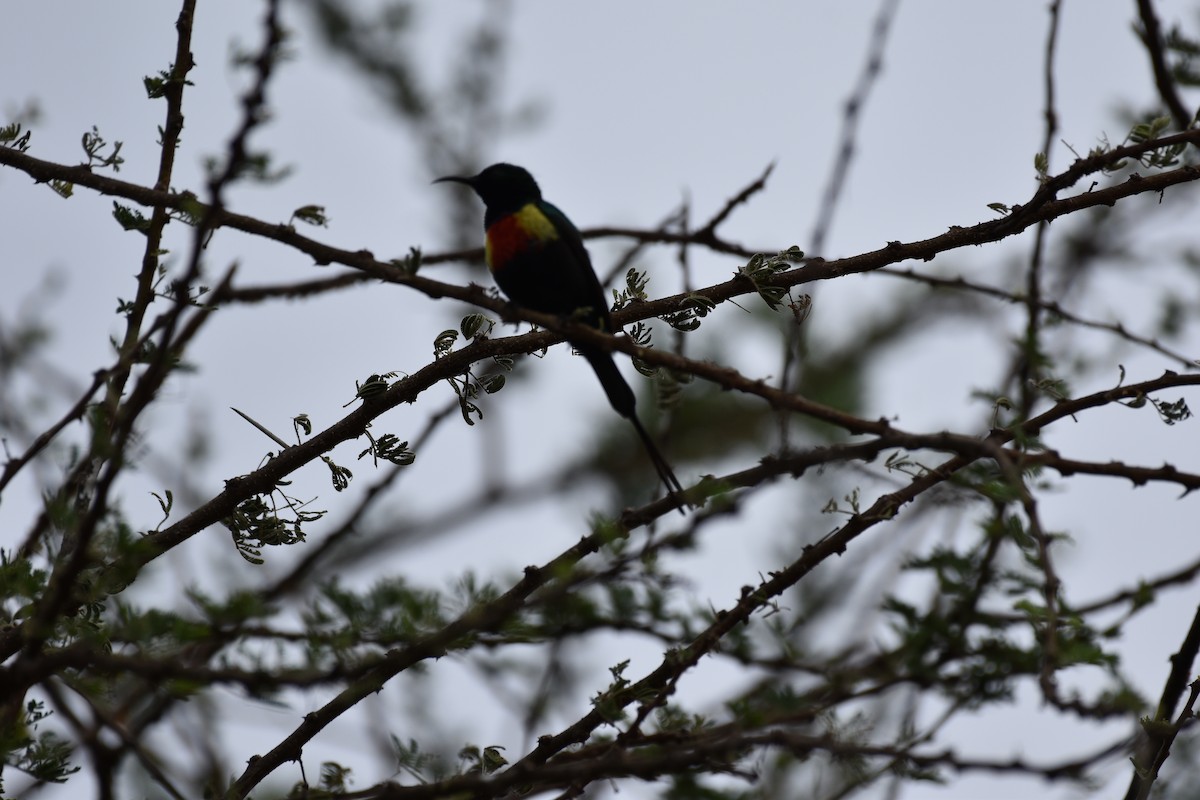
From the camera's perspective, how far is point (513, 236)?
14.2 ft

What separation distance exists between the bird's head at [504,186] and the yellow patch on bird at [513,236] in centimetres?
28

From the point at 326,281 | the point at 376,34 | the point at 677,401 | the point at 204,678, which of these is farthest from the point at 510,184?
the point at 376,34

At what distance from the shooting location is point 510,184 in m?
4.91

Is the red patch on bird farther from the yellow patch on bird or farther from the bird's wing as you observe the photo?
the bird's wing

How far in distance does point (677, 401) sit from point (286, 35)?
164 cm

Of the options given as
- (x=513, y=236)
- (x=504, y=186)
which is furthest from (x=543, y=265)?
(x=504, y=186)

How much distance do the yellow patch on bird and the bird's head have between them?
281 millimetres

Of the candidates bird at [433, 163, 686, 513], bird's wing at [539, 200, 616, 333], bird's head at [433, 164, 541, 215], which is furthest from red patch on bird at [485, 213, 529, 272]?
bird's head at [433, 164, 541, 215]

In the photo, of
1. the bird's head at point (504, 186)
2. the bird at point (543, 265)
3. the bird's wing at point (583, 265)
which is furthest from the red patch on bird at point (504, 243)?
the bird's head at point (504, 186)

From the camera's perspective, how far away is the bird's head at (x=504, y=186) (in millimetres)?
4789

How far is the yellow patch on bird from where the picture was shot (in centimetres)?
429

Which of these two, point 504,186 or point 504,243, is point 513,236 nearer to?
point 504,243

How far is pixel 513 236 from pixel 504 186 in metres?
0.65

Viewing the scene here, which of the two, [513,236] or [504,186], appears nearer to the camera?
[513,236]
